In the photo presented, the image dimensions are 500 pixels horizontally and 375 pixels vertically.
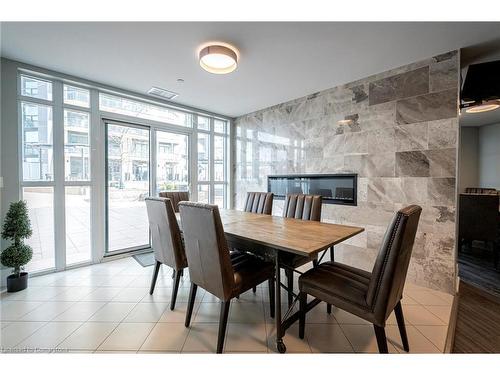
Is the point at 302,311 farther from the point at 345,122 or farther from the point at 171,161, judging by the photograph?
the point at 171,161

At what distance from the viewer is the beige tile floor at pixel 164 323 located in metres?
1.51

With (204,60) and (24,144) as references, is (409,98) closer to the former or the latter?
(204,60)

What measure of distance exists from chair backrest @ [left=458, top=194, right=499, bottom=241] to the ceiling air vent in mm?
4818

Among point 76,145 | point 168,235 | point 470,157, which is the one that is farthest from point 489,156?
point 76,145

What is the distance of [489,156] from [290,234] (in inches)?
257

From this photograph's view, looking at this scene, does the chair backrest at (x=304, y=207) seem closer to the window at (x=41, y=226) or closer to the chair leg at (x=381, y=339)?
the chair leg at (x=381, y=339)

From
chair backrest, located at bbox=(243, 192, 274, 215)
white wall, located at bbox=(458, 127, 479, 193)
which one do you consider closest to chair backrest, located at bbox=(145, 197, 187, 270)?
chair backrest, located at bbox=(243, 192, 274, 215)

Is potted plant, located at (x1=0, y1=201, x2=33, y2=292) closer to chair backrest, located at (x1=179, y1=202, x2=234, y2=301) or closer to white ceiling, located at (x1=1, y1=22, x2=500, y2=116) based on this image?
white ceiling, located at (x1=1, y1=22, x2=500, y2=116)

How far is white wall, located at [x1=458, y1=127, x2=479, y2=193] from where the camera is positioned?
17.3 feet

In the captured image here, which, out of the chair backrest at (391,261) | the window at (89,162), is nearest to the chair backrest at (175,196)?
the window at (89,162)

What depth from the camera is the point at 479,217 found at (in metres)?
3.10

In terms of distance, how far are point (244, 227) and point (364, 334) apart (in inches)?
49.5
